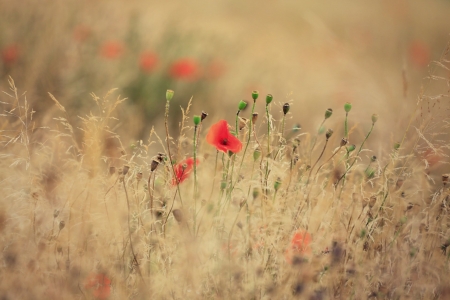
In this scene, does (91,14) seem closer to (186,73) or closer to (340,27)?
(186,73)

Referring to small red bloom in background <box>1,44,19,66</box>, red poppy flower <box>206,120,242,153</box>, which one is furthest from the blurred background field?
red poppy flower <box>206,120,242,153</box>

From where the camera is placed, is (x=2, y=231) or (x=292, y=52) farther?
(x=292, y=52)

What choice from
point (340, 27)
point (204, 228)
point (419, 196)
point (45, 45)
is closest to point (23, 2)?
point (45, 45)

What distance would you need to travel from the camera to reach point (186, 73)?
3.99 m

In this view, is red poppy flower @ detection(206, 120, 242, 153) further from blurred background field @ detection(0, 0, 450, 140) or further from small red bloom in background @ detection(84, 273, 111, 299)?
blurred background field @ detection(0, 0, 450, 140)

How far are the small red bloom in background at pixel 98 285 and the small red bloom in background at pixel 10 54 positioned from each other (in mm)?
2425

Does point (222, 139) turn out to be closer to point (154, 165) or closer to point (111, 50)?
point (154, 165)

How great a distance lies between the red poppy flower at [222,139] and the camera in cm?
136

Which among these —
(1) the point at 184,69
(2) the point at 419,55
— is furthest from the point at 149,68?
(2) the point at 419,55

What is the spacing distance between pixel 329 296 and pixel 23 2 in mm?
3607

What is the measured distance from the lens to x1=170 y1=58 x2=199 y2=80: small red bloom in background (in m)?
3.97

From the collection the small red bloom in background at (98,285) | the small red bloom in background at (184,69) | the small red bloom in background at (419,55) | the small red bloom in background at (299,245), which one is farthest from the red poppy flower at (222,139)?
the small red bloom in background at (419,55)

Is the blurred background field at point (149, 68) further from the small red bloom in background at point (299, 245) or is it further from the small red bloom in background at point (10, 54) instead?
the small red bloom in background at point (299, 245)

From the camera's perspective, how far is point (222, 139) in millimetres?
1386
